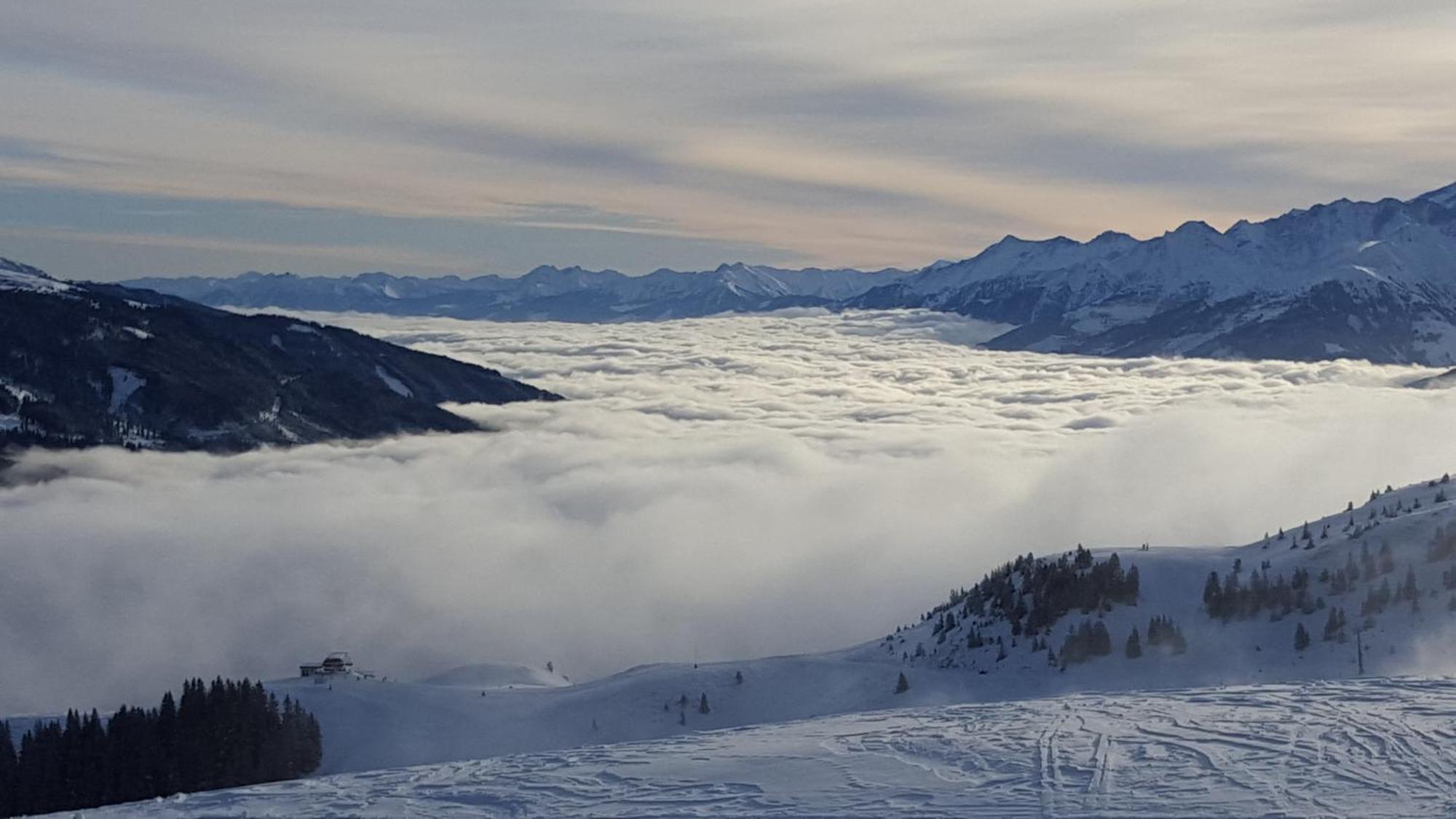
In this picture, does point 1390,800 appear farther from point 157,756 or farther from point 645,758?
point 157,756

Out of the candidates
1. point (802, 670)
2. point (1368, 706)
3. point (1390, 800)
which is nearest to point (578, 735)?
point (802, 670)

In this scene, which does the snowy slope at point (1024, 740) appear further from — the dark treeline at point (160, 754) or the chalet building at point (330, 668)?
the chalet building at point (330, 668)

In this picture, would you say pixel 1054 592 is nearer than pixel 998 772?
No

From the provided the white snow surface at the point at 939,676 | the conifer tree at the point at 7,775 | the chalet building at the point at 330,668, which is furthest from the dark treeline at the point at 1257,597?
the conifer tree at the point at 7,775

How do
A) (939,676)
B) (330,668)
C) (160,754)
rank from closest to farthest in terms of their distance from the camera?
(160,754), (939,676), (330,668)

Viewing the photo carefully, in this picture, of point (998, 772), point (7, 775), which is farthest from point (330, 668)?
point (998, 772)

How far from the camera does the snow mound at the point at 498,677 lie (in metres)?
121

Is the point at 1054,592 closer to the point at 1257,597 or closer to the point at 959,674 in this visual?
the point at 959,674

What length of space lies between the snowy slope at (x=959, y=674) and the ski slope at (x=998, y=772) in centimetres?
3865

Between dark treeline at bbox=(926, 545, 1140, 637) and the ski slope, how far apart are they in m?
48.1

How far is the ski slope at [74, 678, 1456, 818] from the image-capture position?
3594 cm

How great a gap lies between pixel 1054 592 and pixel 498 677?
57.4 metres

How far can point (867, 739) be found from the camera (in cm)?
4600

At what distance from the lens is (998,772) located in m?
39.5
